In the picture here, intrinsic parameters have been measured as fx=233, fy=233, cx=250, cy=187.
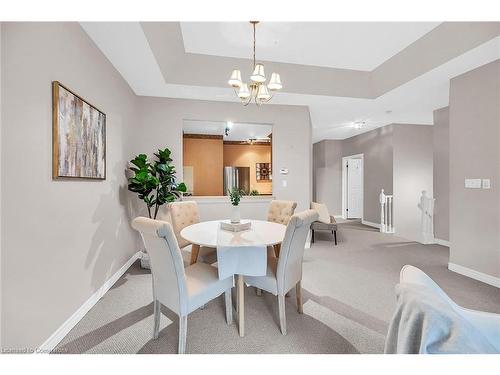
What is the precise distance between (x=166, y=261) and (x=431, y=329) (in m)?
1.33

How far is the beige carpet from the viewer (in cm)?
163

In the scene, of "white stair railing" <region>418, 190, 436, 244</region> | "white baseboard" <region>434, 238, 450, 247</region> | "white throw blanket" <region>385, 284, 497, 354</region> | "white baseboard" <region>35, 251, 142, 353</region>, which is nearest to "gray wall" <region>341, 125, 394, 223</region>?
"white stair railing" <region>418, 190, 436, 244</region>

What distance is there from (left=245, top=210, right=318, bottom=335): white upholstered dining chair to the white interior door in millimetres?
6114

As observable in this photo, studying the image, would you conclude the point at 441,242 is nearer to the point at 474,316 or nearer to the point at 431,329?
the point at 474,316

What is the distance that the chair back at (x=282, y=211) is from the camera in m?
2.90

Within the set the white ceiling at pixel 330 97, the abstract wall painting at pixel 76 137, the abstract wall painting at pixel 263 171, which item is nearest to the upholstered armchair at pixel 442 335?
the abstract wall painting at pixel 76 137

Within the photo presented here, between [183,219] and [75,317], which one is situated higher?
[183,219]

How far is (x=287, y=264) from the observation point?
177 cm

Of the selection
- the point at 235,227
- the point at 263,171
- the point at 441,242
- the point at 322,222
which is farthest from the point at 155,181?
the point at 441,242

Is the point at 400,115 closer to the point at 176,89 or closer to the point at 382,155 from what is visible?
the point at 382,155

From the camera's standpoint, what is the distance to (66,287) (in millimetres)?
1781

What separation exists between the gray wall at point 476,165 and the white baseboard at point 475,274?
0.04 m

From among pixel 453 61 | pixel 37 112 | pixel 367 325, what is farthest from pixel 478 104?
pixel 37 112
